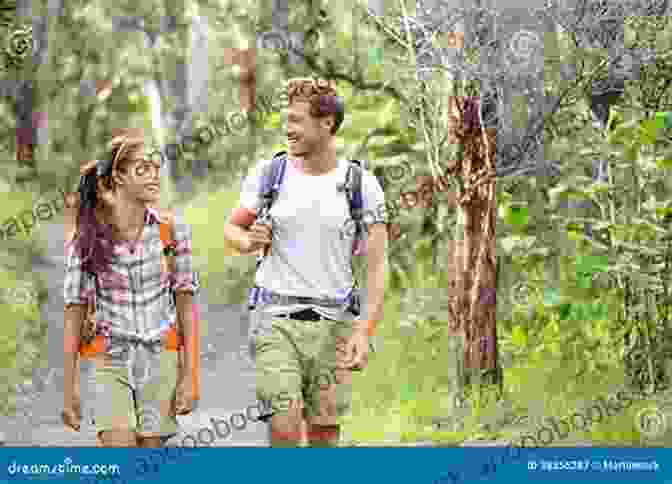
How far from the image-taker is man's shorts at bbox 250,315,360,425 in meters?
5.20

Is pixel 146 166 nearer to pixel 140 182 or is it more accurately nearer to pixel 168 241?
pixel 140 182

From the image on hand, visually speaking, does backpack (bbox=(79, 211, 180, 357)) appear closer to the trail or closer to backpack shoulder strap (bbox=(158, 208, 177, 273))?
backpack shoulder strap (bbox=(158, 208, 177, 273))

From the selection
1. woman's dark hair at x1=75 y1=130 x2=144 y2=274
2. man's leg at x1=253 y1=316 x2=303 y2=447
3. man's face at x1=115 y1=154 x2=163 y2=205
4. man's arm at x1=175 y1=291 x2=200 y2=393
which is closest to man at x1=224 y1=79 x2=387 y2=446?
man's leg at x1=253 y1=316 x2=303 y2=447

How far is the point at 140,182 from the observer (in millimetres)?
5266

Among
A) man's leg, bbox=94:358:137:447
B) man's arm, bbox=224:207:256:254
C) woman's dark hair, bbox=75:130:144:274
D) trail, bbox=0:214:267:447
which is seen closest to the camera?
man's leg, bbox=94:358:137:447

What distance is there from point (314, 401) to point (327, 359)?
0.19 metres

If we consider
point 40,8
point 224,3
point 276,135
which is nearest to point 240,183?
point 276,135

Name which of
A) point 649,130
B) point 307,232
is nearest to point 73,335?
point 307,232

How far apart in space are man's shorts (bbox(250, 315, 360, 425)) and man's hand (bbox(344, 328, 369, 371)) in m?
0.05

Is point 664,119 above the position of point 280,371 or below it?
above

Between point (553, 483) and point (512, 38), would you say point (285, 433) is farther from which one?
point (512, 38)

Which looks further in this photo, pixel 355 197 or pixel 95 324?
pixel 355 197

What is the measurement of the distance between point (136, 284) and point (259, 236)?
0.52 m

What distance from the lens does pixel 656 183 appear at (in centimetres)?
642
